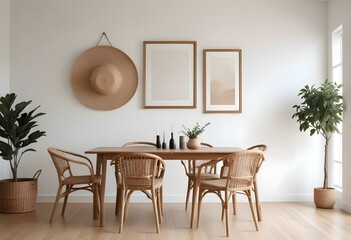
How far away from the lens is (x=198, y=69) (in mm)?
5609

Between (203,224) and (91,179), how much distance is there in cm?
133

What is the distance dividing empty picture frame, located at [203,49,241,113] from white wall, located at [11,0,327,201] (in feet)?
0.32

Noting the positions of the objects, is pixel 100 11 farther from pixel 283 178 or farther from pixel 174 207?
pixel 283 178

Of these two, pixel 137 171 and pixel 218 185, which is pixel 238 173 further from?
pixel 137 171

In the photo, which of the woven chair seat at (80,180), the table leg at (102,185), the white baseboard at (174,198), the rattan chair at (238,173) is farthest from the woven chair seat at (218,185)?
the white baseboard at (174,198)

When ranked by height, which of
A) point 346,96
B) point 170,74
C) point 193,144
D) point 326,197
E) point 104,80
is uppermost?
point 170,74

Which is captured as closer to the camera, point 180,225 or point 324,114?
point 180,225

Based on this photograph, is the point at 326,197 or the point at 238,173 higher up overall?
the point at 238,173

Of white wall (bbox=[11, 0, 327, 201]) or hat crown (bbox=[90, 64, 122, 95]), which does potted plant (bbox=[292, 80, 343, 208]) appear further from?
hat crown (bbox=[90, 64, 122, 95])

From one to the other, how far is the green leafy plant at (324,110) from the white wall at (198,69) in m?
0.38

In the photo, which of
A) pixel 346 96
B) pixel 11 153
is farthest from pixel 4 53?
pixel 346 96

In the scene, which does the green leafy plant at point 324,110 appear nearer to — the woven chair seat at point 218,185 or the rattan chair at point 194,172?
the rattan chair at point 194,172

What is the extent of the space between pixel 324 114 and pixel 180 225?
91.3 inches

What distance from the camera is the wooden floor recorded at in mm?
3855
